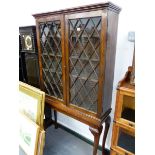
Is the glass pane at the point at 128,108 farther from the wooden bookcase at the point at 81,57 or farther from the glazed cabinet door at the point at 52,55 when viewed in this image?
the glazed cabinet door at the point at 52,55

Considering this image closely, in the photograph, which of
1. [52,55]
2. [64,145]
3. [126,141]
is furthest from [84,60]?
[64,145]

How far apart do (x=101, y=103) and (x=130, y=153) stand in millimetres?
479

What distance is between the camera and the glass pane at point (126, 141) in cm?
127

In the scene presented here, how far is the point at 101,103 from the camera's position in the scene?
51.9 inches

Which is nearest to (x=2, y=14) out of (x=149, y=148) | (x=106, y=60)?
(x=149, y=148)

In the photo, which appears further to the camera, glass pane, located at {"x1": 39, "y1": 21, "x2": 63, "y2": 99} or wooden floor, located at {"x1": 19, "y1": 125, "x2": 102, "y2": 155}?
wooden floor, located at {"x1": 19, "y1": 125, "x2": 102, "y2": 155}

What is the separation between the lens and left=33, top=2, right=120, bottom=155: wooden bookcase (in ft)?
3.87

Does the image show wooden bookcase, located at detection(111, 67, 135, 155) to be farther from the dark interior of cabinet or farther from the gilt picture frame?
the dark interior of cabinet

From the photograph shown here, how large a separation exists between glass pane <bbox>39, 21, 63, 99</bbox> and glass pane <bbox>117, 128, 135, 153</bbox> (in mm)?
701

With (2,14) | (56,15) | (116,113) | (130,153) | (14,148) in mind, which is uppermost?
(56,15)

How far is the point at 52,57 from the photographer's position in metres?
1.59

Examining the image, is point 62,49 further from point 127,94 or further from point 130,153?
point 130,153

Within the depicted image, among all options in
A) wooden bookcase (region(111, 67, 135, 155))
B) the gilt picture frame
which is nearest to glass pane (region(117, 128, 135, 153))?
wooden bookcase (region(111, 67, 135, 155))

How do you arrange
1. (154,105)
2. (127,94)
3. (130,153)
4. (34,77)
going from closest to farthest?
(154,105) → (127,94) → (130,153) → (34,77)
